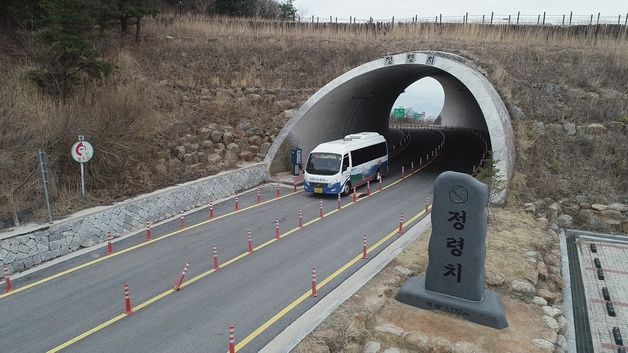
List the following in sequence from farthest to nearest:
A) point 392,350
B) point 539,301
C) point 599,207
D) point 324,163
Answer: point 324,163
point 599,207
point 539,301
point 392,350

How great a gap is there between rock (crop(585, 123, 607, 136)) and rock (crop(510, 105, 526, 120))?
301 centimetres

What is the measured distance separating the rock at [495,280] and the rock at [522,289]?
26cm

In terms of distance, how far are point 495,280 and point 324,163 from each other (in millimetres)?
11337

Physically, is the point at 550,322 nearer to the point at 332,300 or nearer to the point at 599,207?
the point at 332,300

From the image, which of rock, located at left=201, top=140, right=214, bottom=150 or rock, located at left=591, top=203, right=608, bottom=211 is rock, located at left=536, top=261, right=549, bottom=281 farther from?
rock, located at left=201, top=140, right=214, bottom=150

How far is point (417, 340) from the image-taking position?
8.63m

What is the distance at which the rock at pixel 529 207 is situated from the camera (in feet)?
59.5

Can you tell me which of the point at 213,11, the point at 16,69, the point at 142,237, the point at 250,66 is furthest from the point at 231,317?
the point at 213,11

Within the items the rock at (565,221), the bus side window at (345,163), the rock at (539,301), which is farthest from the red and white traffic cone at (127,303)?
the rock at (565,221)

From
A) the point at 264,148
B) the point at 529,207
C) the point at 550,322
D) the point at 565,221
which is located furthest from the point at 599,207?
the point at 264,148

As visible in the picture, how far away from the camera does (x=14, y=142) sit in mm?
15648

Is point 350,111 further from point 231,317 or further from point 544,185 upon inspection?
point 231,317

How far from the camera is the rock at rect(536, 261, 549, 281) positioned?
12332 mm

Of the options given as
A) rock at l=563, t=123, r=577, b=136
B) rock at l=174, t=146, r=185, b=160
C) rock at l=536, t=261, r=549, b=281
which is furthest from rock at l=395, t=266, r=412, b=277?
rock at l=563, t=123, r=577, b=136
